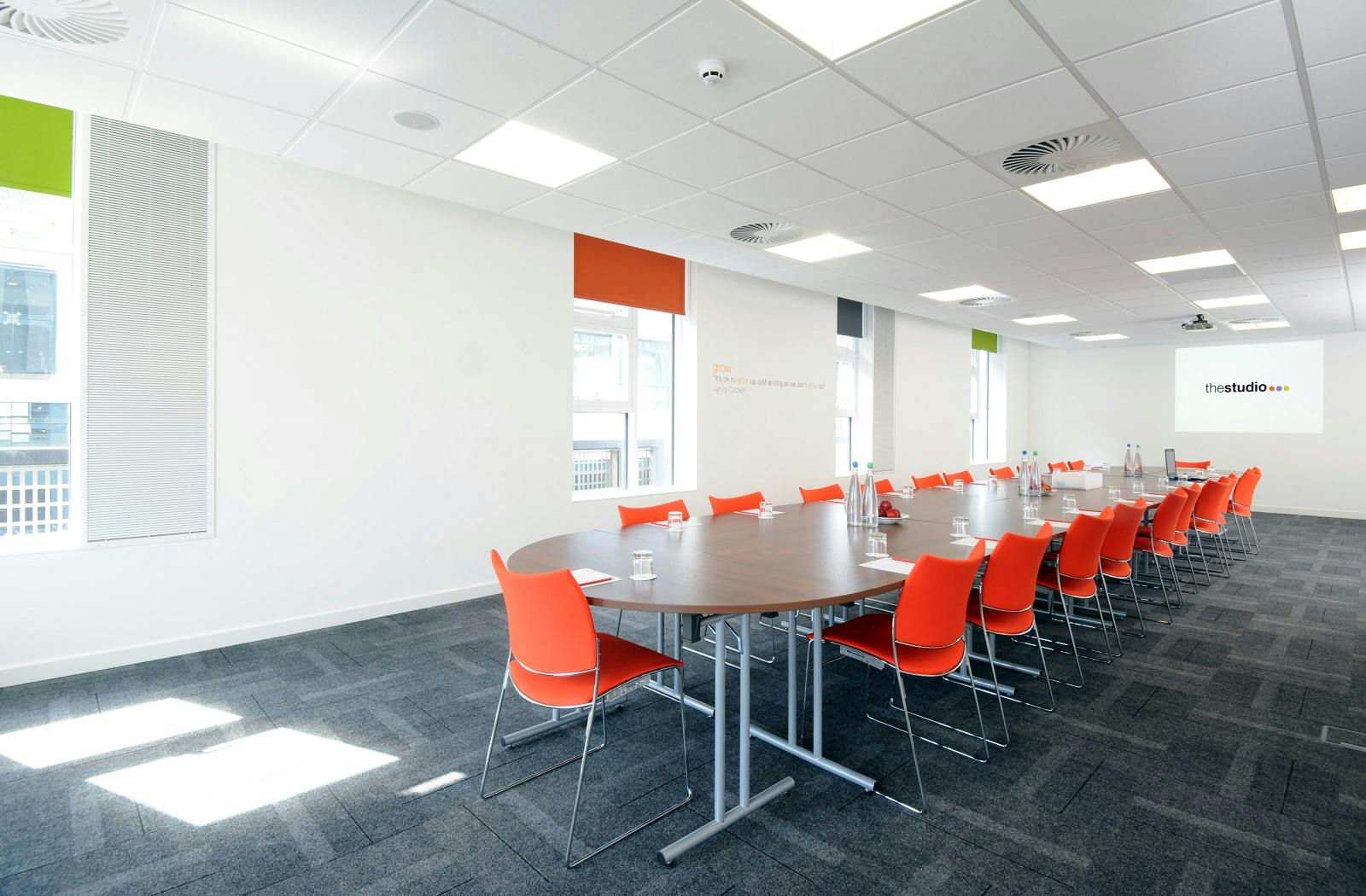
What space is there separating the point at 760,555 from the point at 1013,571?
3.58 feet

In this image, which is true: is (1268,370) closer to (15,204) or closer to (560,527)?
(560,527)

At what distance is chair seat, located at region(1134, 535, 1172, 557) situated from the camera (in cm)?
477

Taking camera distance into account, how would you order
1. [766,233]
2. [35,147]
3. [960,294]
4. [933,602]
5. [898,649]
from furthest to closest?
[960,294] → [766,233] → [35,147] → [898,649] → [933,602]

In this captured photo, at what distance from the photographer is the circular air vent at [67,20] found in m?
2.33

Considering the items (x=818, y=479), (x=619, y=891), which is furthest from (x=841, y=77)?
(x=818, y=479)

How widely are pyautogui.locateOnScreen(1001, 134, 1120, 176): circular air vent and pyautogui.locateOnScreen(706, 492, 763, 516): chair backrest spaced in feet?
8.21

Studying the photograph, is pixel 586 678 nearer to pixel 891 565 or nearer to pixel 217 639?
pixel 891 565

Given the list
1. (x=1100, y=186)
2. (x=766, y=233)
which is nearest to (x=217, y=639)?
(x=766, y=233)

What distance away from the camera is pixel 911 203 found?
4340mm

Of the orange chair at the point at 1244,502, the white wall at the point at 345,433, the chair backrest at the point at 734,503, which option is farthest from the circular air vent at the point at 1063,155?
the orange chair at the point at 1244,502

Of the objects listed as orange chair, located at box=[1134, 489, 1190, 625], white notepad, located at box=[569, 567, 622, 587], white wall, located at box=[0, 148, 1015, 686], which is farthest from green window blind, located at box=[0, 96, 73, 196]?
orange chair, located at box=[1134, 489, 1190, 625]

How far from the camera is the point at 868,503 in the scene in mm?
3779

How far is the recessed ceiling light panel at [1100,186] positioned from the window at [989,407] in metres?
7.73

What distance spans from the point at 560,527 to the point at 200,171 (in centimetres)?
337
